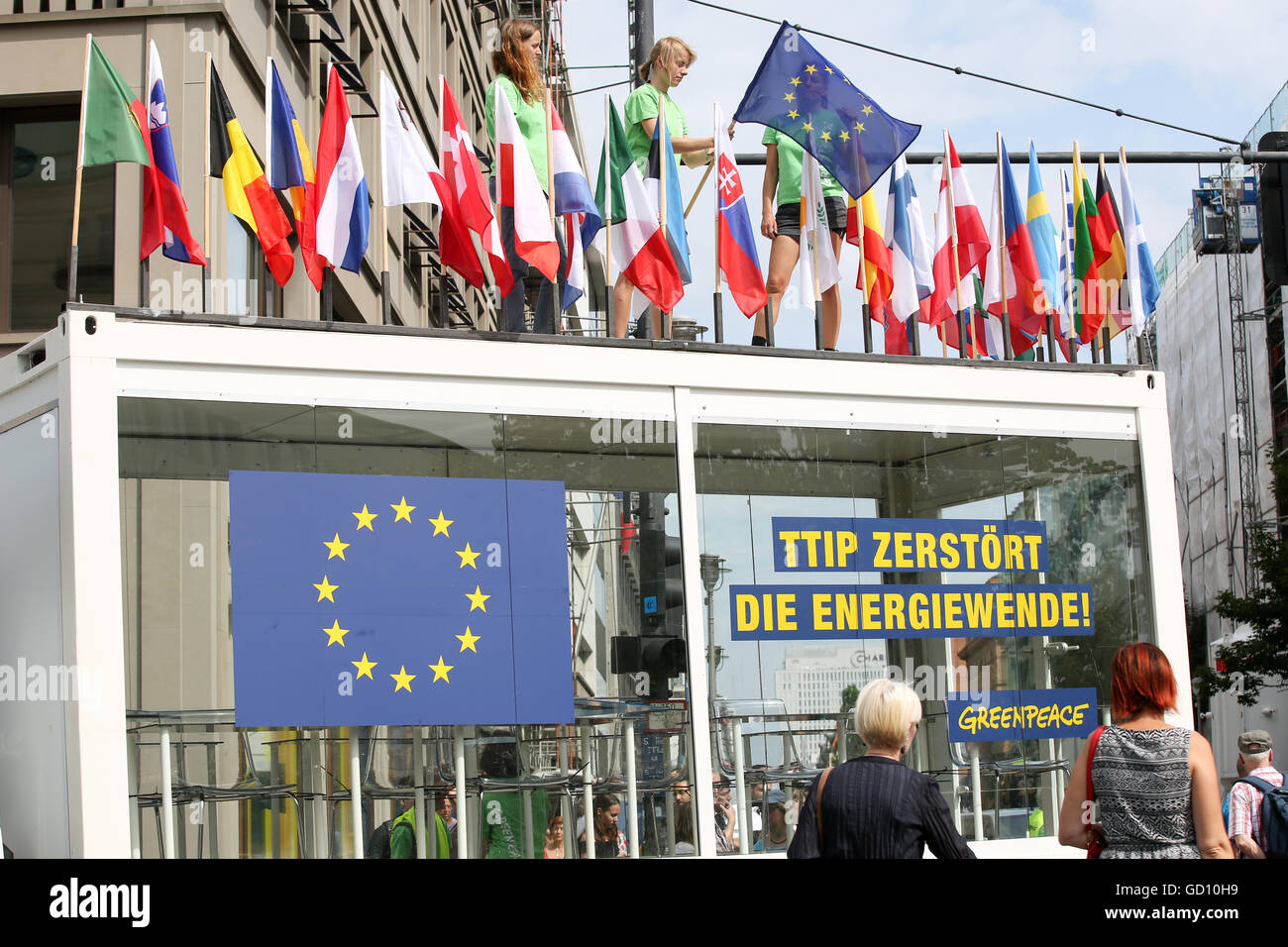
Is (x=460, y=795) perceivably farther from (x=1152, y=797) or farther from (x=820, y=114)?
(x=820, y=114)

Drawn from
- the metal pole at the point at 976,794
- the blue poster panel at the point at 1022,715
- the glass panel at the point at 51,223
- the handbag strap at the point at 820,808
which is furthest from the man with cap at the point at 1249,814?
the glass panel at the point at 51,223

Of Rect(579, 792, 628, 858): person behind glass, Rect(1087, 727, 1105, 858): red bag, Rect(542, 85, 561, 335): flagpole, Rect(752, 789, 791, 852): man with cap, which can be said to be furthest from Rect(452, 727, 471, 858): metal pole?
Rect(1087, 727, 1105, 858): red bag

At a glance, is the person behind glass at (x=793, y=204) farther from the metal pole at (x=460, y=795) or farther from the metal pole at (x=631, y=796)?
the metal pole at (x=460, y=795)

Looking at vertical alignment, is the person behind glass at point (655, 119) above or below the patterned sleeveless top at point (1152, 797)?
above

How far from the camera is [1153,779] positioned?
4.54m

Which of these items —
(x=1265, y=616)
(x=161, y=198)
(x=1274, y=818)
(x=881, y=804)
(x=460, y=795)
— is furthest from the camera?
(x=1265, y=616)

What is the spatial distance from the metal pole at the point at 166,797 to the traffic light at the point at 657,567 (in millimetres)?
2315

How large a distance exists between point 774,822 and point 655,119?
4361 mm

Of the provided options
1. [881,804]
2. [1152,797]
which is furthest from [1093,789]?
[881,804]

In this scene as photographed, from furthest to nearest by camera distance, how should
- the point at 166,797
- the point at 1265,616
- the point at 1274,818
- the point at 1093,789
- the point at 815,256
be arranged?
the point at 1265,616, the point at 815,256, the point at 1274,818, the point at 166,797, the point at 1093,789

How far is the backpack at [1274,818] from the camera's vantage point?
742 cm
